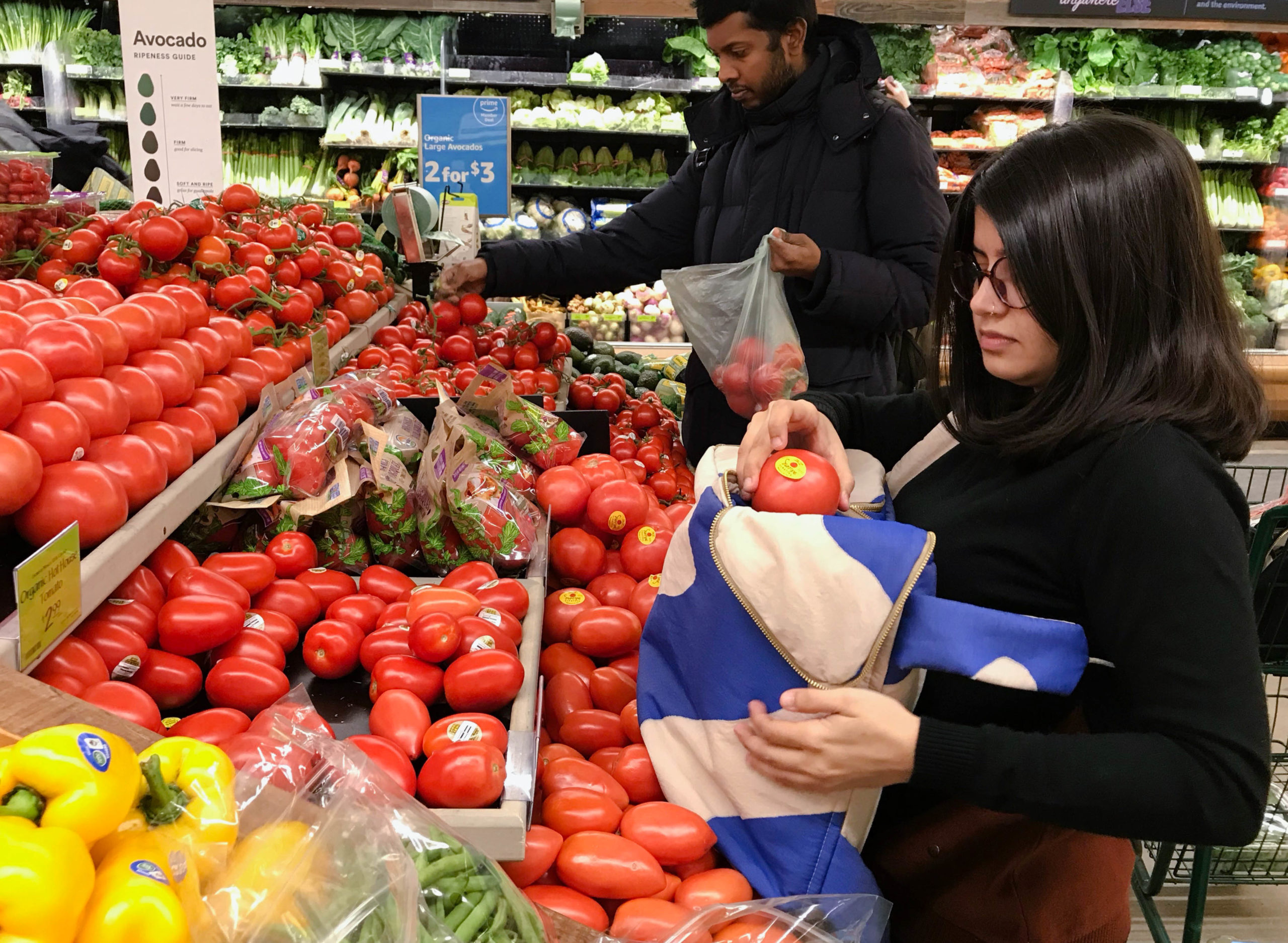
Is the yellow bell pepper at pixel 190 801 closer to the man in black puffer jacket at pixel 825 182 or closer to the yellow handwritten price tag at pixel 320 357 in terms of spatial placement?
the yellow handwritten price tag at pixel 320 357

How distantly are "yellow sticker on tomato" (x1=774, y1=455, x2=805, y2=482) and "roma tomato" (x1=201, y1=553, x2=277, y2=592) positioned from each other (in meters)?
0.93

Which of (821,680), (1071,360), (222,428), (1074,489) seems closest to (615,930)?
(821,680)

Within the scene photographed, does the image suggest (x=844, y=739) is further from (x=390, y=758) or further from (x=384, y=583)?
(x=384, y=583)

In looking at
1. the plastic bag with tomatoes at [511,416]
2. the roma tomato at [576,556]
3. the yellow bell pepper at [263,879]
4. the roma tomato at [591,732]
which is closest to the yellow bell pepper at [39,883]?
the yellow bell pepper at [263,879]

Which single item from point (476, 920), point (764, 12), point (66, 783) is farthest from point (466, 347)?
point (66, 783)

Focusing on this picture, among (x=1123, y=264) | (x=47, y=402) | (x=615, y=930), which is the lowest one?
(x=615, y=930)

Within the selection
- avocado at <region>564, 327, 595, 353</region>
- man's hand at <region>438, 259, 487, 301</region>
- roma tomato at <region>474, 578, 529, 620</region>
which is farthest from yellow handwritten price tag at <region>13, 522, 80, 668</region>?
avocado at <region>564, 327, 595, 353</region>

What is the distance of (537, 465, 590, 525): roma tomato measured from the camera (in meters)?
2.22

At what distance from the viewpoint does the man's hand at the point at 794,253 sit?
2.62 m

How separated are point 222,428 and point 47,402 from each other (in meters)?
0.53

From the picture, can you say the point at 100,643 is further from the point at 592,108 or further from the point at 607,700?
the point at 592,108

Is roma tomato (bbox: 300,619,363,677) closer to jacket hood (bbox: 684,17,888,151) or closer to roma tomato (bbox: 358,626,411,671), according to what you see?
roma tomato (bbox: 358,626,411,671)

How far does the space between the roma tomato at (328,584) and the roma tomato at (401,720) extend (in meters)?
0.38

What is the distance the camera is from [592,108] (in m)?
7.17
